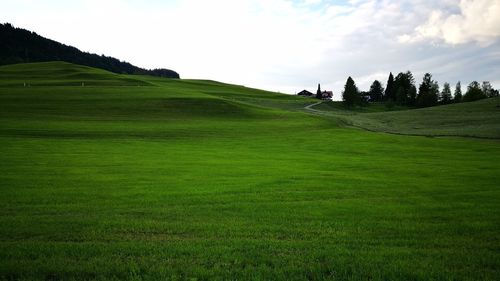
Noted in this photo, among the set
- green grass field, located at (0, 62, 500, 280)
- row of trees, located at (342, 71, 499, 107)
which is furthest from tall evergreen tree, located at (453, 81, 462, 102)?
green grass field, located at (0, 62, 500, 280)

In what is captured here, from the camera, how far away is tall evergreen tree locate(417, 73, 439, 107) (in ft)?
445

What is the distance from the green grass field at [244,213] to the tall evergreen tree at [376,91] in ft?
491

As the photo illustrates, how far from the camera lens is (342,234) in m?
11.5

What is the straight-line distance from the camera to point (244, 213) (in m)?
13.9

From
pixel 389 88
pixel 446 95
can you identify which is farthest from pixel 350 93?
pixel 446 95

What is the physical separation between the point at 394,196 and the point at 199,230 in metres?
10.2

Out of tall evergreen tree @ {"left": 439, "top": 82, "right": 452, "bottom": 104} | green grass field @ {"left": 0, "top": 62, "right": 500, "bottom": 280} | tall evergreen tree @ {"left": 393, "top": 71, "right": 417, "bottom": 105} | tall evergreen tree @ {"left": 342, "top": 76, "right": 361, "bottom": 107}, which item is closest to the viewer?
green grass field @ {"left": 0, "top": 62, "right": 500, "bottom": 280}

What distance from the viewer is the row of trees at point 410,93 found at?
131 meters

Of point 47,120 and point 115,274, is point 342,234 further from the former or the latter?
point 47,120

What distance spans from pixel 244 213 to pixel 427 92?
474ft

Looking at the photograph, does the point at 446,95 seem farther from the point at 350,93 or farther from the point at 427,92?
the point at 350,93

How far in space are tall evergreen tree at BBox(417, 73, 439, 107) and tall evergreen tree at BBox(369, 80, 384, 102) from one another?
28999 millimetres

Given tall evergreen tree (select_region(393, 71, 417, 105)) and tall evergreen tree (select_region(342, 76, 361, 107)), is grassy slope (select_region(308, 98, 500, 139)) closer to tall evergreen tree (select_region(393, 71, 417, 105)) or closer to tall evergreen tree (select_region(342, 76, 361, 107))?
tall evergreen tree (select_region(342, 76, 361, 107))

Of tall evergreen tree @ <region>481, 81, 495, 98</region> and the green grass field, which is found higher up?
tall evergreen tree @ <region>481, 81, 495, 98</region>
